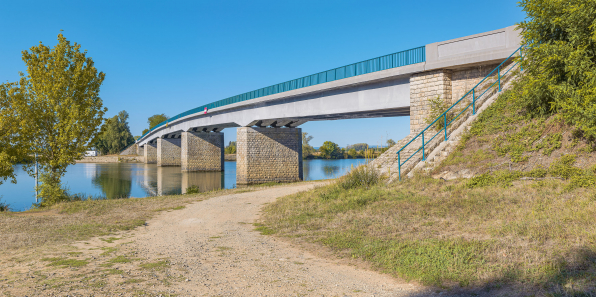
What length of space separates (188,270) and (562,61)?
35.8 feet

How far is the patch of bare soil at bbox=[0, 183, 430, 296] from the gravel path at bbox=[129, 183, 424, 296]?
1 centimetres

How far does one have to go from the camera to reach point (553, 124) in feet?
33.9

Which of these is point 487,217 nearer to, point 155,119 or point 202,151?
point 202,151

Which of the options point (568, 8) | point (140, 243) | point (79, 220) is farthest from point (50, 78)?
point (568, 8)

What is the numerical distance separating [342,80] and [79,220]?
631 inches

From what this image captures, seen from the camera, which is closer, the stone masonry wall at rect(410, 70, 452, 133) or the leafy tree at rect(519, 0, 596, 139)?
the leafy tree at rect(519, 0, 596, 139)

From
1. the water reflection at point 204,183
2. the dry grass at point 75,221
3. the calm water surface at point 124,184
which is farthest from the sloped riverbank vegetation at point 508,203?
the water reflection at point 204,183

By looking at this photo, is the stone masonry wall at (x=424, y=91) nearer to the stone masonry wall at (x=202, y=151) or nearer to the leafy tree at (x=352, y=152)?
the stone masonry wall at (x=202, y=151)

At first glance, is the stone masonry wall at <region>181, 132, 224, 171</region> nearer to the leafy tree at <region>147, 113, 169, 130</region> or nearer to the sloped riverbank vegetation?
the sloped riverbank vegetation

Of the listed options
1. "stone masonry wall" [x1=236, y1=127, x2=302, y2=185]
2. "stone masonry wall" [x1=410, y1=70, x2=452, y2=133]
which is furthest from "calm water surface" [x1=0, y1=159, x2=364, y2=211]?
"stone masonry wall" [x1=410, y1=70, x2=452, y2=133]

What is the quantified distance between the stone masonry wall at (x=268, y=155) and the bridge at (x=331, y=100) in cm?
10

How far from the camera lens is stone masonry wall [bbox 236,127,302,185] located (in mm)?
33594

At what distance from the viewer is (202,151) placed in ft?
167

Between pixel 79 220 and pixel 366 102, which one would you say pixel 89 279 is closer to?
pixel 79 220
